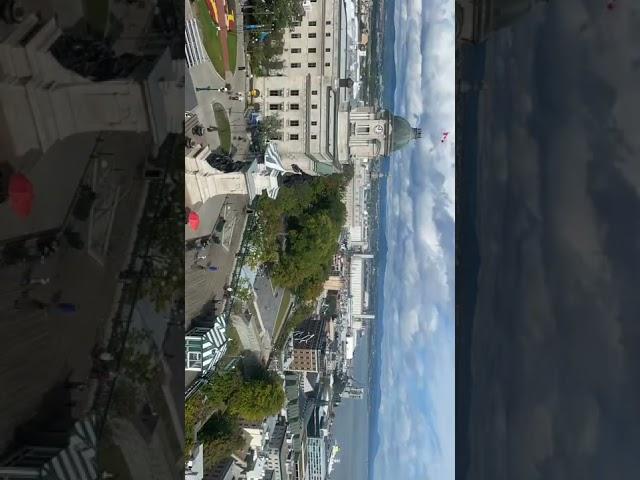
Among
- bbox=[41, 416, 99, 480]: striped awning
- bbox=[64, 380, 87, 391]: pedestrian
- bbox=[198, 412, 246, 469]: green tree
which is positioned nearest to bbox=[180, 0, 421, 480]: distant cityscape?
bbox=[198, 412, 246, 469]: green tree

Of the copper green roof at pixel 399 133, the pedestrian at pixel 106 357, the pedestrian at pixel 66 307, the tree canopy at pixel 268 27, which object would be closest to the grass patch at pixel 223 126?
the tree canopy at pixel 268 27

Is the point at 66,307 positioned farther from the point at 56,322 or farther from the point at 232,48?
the point at 232,48

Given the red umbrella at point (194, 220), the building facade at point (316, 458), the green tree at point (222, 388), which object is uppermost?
the red umbrella at point (194, 220)

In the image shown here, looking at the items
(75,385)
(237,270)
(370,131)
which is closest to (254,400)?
(237,270)

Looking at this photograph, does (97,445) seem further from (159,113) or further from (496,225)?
(496,225)

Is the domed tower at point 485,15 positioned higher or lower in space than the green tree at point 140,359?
higher

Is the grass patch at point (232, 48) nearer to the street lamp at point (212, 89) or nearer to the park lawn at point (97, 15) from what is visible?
the street lamp at point (212, 89)

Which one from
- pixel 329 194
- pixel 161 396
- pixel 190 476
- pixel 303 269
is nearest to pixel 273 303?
pixel 303 269
